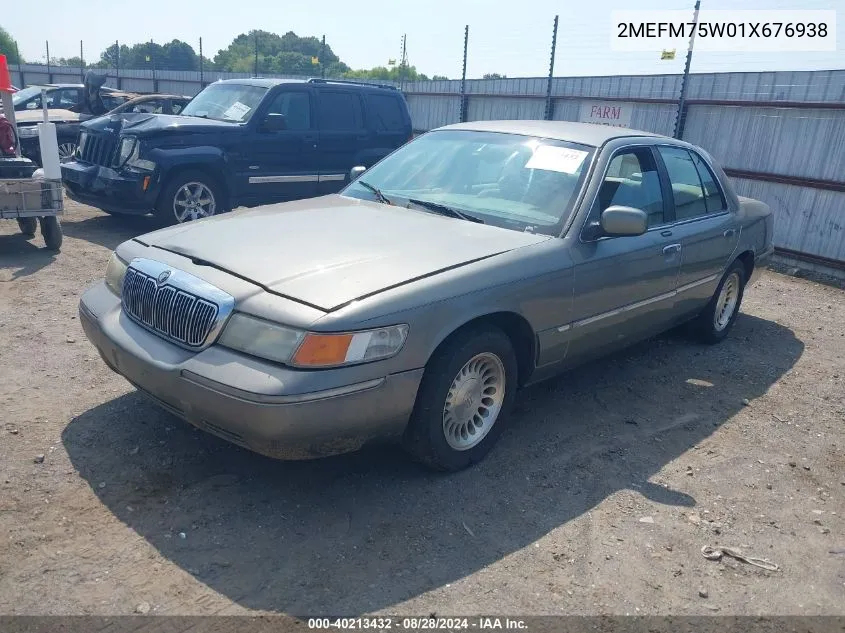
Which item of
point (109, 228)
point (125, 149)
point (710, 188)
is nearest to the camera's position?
point (710, 188)

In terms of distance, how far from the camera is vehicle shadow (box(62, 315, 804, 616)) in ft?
9.82

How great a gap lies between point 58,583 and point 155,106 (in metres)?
10.6

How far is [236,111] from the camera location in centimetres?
952

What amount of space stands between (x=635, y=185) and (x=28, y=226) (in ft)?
22.4

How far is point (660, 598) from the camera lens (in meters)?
3.02

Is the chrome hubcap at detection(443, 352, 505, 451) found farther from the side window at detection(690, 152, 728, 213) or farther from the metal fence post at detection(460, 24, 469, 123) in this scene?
the metal fence post at detection(460, 24, 469, 123)

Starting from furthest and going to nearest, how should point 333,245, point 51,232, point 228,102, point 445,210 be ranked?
point 228,102 → point 51,232 → point 445,210 → point 333,245

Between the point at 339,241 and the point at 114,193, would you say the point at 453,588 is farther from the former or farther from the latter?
the point at 114,193

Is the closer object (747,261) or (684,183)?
(684,183)

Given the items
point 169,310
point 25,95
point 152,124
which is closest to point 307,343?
point 169,310

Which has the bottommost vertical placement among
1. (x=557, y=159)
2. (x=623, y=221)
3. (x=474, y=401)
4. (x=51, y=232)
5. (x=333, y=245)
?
(x=51, y=232)

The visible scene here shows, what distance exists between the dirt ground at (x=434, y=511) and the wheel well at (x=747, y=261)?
145 cm

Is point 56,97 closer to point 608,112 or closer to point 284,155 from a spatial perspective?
point 284,155

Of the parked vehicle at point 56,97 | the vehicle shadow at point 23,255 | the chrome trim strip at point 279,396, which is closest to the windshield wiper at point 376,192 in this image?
the chrome trim strip at point 279,396
